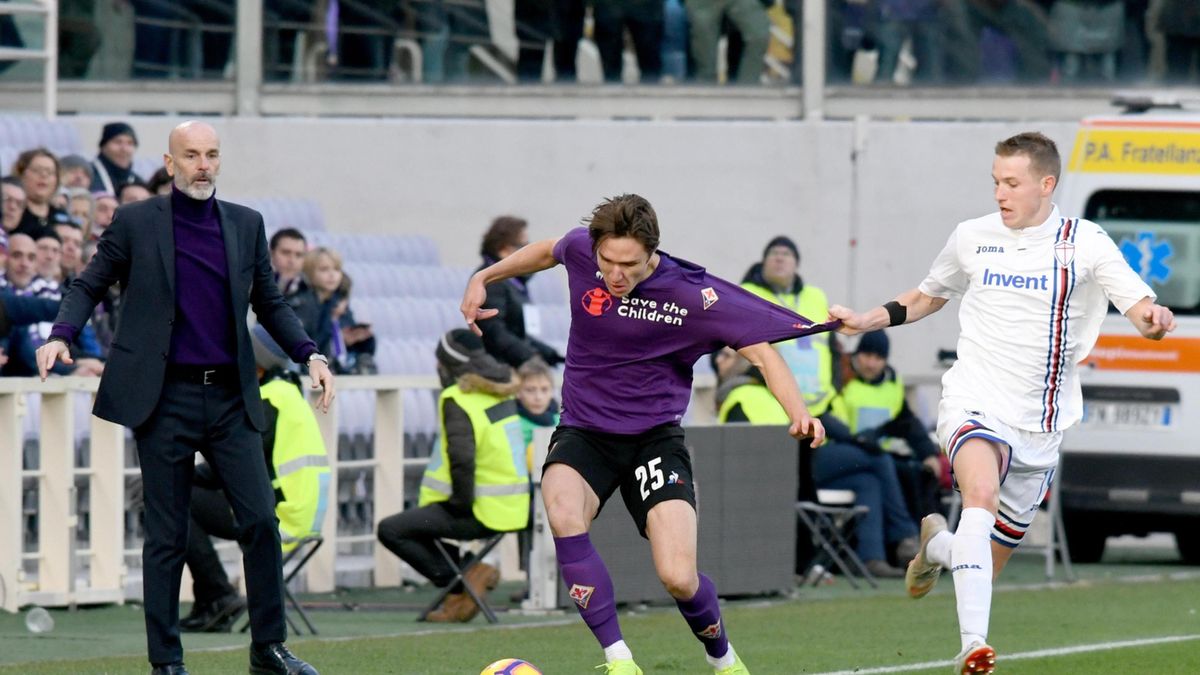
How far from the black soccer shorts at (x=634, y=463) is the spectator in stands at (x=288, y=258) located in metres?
6.23

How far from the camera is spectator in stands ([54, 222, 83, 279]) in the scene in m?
14.1

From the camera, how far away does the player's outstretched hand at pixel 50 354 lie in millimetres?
8352

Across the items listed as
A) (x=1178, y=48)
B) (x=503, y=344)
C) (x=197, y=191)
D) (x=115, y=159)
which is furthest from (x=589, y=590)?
(x=1178, y=48)

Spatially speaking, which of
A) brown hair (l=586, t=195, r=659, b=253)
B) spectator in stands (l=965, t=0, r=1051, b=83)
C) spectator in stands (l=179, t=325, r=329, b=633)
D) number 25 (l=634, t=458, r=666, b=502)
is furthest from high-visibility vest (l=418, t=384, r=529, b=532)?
spectator in stands (l=965, t=0, r=1051, b=83)

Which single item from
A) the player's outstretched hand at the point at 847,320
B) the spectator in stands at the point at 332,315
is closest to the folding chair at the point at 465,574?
the spectator in stands at the point at 332,315

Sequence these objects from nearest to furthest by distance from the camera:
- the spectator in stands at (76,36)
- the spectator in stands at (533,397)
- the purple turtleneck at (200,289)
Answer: the purple turtleneck at (200,289)
the spectator in stands at (533,397)
the spectator in stands at (76,36)

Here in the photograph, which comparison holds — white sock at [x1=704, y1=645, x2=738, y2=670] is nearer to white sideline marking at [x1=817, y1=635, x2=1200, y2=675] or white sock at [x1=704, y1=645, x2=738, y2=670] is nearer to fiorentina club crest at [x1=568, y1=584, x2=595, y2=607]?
fiorentina club crest at [x1=568, y1=584, x2=595, y2=607]

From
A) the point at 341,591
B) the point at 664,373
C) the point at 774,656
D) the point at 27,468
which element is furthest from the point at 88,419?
the point at 664,373

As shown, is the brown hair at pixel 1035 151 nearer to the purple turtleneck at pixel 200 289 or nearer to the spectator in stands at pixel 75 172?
the purple turtleneck at pixel 200 289

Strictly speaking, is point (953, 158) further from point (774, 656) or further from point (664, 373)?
point (664, 373)

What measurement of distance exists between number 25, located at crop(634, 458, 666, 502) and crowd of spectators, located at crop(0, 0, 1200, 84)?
1391cm

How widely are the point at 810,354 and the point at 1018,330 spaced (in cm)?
637

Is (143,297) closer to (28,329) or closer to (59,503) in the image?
(59,503)

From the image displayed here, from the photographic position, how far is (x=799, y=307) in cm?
1562
